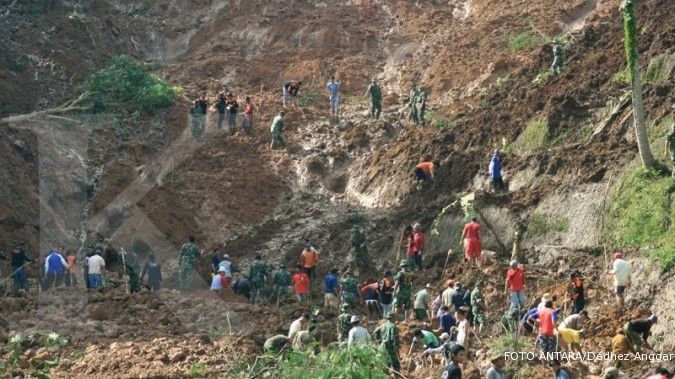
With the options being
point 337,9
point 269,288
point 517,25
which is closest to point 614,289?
point 269,288

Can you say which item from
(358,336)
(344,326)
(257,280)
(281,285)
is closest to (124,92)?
(257,280)

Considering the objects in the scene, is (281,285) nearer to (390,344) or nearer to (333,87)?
(390,344)

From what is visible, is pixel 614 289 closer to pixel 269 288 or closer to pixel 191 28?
pixel 269 288

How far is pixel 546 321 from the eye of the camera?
61.6 feet

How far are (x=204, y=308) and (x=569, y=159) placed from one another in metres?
8.08

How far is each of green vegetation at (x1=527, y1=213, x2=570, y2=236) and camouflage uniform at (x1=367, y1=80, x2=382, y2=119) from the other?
8.52 metres

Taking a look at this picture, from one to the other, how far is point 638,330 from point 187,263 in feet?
35.6

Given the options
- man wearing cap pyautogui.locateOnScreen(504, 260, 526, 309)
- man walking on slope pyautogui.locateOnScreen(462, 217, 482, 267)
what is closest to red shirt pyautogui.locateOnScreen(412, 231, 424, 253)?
man walking on slope pyautogui.locateOnScreen(462, 217, 482, 267)

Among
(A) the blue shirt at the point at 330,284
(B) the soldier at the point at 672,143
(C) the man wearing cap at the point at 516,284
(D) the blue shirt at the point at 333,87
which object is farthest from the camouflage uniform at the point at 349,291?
(D) the blue shirt at the point at 333,87

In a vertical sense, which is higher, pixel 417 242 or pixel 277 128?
pixel 277 128

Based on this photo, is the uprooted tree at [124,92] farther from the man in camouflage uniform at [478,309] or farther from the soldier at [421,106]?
the man in camouflage uniform at [478,309]

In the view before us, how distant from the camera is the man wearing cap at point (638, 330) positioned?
729 inches

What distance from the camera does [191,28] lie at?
42219mm

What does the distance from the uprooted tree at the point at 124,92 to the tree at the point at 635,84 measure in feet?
49.3
